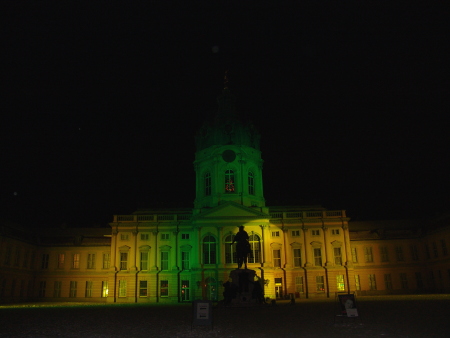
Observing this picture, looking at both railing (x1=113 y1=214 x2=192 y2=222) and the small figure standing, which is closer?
the small figure standing

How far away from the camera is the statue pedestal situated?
29.5 metres

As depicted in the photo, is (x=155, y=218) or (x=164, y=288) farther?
(x=155, y=218)

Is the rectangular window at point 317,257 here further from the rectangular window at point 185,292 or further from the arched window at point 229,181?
the rectangular window at point 185,292

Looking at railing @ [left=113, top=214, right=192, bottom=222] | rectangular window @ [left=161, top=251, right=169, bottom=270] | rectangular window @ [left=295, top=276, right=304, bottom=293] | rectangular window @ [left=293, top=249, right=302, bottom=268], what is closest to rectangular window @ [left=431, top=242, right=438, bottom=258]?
rectangular window @ [left=293, top=249, right=302, bottom=268]

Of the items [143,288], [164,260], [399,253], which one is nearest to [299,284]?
[399,253]

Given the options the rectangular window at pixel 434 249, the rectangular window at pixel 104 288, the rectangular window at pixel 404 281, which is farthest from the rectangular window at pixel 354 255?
the rectangular window at pixel 104 288

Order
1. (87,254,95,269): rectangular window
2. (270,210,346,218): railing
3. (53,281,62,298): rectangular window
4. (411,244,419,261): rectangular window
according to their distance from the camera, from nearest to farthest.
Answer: (270,210,346,218): railing, (53,281,62,298): rectangular window, (411,244,419,261): rectangular window, (87,254,95,269): rectangular window

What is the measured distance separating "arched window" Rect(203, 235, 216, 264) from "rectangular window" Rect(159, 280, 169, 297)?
5.78 metres

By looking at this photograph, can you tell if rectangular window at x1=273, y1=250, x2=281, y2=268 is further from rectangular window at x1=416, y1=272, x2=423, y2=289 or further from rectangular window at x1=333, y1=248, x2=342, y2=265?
rectangular window at x1=416, y1=272, x2=423, y2=289

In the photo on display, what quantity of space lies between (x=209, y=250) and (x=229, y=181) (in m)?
8.94

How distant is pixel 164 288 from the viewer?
51000 mm

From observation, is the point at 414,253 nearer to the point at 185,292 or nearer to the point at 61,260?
the point at 185,292

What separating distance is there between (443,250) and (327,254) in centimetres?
1374

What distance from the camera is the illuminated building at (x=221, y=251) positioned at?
49594 millimetres
